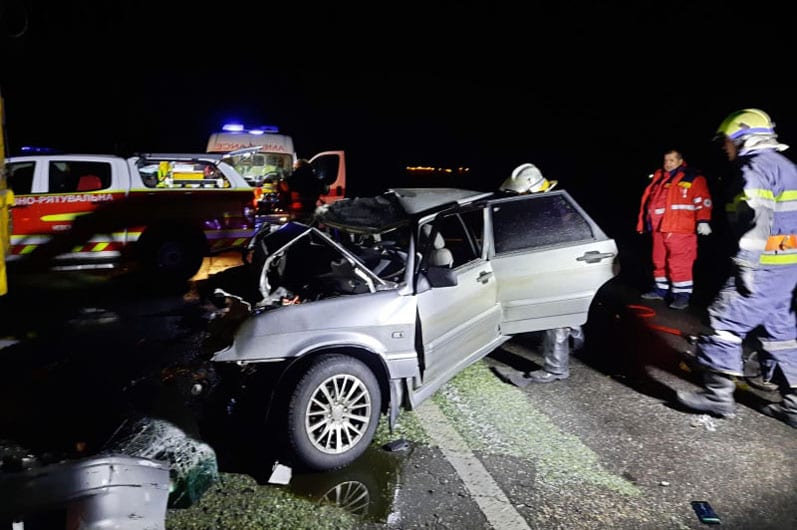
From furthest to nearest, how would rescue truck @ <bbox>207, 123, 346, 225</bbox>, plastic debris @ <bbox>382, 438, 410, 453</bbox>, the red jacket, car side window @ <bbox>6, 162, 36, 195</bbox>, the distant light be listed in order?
the distant light, rescue truck @ <bbox>207, 123, 346, 225</bbox>, car side window @ <bbox>6, 162, 36, 195</bbox>, the red jacket, plastic debris @ <bbox>382, 438, 410, 453</bbox>

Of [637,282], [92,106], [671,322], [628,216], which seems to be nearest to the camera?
[671,322]

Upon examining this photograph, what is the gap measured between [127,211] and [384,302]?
6093 mm

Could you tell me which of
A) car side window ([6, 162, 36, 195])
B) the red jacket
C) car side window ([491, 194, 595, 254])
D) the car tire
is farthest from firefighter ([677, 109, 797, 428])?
car side window ([6, 162, 36, 195])

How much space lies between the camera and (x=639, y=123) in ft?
55.6

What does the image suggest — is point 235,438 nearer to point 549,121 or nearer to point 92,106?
point 549,121

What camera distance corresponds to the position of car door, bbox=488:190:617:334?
4738 mm

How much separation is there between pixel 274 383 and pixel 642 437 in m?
2.61

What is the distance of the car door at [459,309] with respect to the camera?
3957 millimetres

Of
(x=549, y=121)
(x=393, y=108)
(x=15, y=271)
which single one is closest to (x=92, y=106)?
(x=393, y=108)

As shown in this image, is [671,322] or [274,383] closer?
[274,383]

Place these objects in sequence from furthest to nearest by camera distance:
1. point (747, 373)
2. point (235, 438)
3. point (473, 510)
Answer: point (747, 373), point (235, 438), point (473, 510)

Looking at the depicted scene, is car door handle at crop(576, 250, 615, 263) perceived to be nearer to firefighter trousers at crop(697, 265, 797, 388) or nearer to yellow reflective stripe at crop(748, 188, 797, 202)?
firefighter trousers at crop(697, 265, 797, 388)

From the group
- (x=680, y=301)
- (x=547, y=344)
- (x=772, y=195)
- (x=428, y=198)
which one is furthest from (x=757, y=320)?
(x=680, y=301)

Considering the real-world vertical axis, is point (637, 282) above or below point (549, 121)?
below
